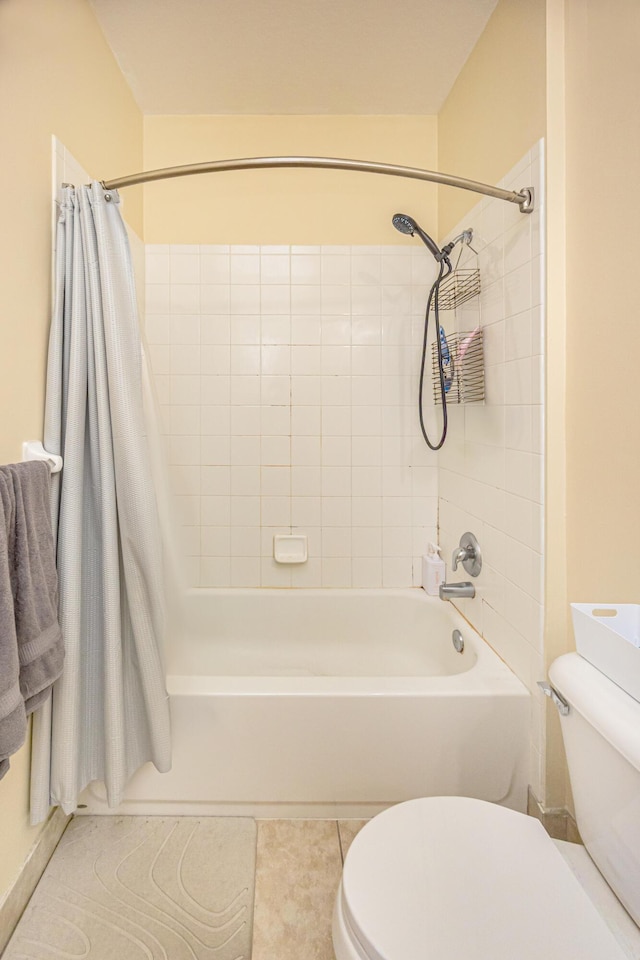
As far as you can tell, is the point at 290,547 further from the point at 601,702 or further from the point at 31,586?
the point at 601,702

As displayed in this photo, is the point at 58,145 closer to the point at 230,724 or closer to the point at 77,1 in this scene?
the point at 77,1

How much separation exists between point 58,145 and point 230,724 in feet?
5.60

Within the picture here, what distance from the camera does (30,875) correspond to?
1345 mm

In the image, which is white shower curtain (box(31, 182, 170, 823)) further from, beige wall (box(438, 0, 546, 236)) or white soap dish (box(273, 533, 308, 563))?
beige wall (box(438, 0, 546, 236))

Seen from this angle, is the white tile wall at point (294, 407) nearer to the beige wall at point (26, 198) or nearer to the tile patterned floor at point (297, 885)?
the beige wall at point (26, 198)

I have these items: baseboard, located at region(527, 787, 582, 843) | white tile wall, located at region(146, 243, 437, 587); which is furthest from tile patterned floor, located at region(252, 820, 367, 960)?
white tile wall, located at region(146, 243, 437, 587)

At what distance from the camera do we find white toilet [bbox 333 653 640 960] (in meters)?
0.81

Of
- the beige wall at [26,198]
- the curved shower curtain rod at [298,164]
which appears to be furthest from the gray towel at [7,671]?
the curved shower curtain rod at [298,164]

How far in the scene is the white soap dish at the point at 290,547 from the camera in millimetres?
2289

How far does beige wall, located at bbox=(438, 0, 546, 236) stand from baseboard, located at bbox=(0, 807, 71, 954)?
7.36ft

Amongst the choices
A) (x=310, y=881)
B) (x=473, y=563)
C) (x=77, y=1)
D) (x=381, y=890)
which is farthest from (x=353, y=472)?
(x=77, y=1)

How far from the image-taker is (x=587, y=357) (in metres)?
1.27

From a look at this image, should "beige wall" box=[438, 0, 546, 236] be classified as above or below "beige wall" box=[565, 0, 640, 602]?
above

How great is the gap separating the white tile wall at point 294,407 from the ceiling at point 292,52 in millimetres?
561
